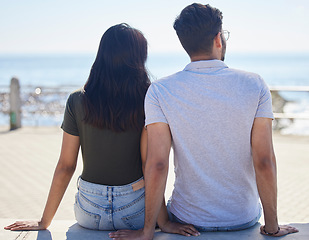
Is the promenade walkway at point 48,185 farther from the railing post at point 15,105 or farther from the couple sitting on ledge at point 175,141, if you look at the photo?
the railing post at point 15,105

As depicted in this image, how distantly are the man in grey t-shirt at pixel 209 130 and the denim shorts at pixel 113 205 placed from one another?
16 cm

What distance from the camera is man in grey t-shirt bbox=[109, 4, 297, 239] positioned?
7.98 feet

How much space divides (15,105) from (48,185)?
5.99 meters

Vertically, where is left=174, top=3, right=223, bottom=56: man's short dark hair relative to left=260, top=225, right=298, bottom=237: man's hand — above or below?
above

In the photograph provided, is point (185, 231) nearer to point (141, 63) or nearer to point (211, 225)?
point (211, 225)

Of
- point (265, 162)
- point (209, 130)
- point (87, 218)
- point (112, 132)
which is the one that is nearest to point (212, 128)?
point (209, 130)

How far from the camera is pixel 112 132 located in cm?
273

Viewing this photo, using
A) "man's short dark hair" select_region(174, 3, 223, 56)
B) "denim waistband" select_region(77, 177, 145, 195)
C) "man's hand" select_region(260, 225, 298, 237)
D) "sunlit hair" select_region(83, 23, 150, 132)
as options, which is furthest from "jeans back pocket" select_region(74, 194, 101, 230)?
"man's short dark hair" select_region(174, 3, 223, 56)

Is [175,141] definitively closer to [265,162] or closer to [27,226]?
[265,162]

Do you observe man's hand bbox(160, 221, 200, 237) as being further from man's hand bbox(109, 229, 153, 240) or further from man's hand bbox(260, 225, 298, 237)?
man's hand bbox(260, 225, 298, 237)

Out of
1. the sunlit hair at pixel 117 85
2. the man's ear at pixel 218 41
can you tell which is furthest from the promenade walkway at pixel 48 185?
the man's ear at pixel 218 41

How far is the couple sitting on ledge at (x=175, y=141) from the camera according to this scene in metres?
2.45

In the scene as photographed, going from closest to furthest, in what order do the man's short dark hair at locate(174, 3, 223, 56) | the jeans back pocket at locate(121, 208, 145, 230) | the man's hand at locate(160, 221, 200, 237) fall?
the man's short dark hair at locate(174, 3, 223, 56) → the man's hand at locate(160, 221, 200, 237) → the jeans back pocket at locate(121, 208, 145, 230)

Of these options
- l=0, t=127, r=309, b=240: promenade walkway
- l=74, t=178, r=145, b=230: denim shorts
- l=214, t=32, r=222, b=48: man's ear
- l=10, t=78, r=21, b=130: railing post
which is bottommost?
l=0, t=127, r=309, b=240: promenade walkway
